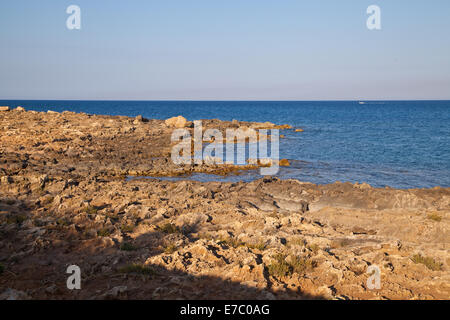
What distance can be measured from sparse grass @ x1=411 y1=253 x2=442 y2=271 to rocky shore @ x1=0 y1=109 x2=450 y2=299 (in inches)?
1.2

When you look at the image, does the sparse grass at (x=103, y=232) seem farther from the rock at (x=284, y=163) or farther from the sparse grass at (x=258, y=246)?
the rock at (x=284, y=163)

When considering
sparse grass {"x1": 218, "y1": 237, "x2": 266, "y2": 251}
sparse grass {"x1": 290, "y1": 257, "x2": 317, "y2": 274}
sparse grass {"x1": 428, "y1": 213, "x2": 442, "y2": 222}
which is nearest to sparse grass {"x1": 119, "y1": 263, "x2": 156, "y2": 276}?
sparse grass {"x1": 218, "y1": 237, "x2": 266, "y2": 251}

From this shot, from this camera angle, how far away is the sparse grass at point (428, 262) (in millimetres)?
8188

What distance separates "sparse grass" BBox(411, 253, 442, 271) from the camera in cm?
819

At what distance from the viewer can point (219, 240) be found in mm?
9734

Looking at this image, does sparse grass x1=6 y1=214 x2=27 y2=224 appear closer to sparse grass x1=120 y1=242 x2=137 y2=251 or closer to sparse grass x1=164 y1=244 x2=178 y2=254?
sparse grass x1=120 y1=242 x2=137 y2=251

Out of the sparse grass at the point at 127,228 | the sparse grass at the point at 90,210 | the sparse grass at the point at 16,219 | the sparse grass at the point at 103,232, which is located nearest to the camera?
the sparse grass at the point at 103,232

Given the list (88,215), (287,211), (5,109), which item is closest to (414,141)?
(287,211)

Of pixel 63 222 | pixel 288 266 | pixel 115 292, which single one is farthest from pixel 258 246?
pixel 63 222

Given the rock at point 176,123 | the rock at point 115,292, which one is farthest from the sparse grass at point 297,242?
the rock at point 176,123

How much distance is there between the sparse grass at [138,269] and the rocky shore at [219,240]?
0.02 m

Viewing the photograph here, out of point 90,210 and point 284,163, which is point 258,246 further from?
point 284,163

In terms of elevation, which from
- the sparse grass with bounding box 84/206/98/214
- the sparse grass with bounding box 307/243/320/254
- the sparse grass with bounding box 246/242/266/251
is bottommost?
the sparse grass with bounding box 307/243/320/254

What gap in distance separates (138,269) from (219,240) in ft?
8.94
